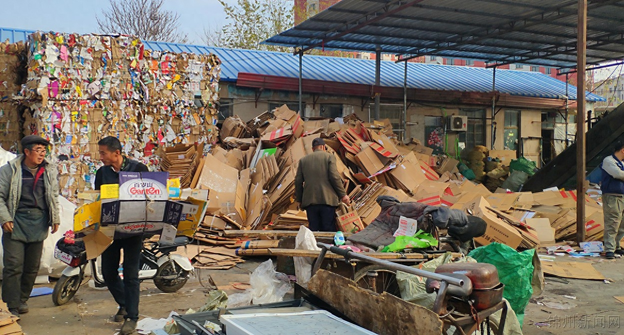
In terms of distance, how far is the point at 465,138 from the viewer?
20.2 meters

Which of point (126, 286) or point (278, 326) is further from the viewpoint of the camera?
point (126, 286)

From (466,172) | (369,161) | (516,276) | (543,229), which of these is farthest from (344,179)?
(466,172)

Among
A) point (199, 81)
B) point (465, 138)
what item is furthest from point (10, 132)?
point (465, 138)

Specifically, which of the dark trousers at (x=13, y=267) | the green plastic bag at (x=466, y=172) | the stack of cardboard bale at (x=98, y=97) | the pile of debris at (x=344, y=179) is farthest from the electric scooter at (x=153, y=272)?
the green plastic bag at (x=466, y=172)

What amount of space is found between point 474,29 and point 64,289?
12.8 m

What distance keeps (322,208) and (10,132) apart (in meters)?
7.21

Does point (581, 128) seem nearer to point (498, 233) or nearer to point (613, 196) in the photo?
point (613, 196)

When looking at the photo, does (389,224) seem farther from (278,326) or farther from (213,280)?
(278,326)

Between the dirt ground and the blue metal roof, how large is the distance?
1033cm

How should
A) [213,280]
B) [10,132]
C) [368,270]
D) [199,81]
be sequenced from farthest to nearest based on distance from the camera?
[199,81], [10,132], [213,280], [368,270]

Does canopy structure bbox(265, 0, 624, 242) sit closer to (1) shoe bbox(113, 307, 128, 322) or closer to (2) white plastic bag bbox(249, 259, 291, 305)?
(2) white plastic bag bbox(249, 259, 291, 305)

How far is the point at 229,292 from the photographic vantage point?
645 cm

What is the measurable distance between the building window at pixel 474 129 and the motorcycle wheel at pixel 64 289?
1654 centimetres

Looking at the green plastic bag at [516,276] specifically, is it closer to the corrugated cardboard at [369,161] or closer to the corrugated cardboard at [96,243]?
the corrugated cardboard at [96,243]
